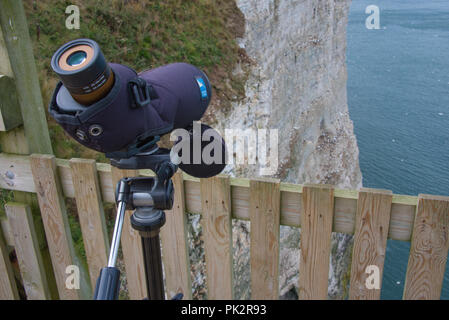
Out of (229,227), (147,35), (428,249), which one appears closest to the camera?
(428,249)

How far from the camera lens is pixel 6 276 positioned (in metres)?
2.14

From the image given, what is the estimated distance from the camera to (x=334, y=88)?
1507cm

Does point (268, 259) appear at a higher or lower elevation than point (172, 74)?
lower

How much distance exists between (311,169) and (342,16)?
6625 mm

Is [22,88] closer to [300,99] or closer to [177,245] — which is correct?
[177,245]

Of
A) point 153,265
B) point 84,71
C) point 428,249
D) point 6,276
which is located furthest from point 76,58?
point 6,276

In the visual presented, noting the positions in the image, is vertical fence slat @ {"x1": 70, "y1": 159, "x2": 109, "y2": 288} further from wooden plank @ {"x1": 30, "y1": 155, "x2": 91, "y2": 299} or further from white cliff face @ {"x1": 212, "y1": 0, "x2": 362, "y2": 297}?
white cliff face @ {"x1": 212, "y1": 0, "x2": 362, "y2": 297}

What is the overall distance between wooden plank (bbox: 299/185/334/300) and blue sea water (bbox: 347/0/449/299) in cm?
Result: 451

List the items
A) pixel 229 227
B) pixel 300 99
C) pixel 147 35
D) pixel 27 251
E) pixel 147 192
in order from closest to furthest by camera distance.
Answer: pixel 147 192 → pixel 229 227 → pixel 27 251 → pixel 147 35 → pixel 300 99

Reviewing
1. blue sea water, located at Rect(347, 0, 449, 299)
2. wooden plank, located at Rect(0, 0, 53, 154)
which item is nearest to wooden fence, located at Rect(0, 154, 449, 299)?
wooden plank, located at Rect(0, 0, 53, 154)

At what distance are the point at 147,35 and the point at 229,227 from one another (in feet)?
17.6

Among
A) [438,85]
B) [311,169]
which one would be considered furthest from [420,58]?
[311,169]

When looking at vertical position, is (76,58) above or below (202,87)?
above

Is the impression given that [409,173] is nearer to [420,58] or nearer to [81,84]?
[420,58]
